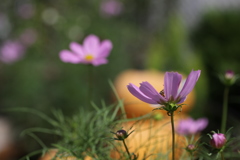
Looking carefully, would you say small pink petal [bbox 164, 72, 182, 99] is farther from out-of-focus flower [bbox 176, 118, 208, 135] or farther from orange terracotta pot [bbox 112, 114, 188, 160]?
out-of-focus flower [bbox 176, 118, 208, 135]

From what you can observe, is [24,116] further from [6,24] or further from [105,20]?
[6,24]

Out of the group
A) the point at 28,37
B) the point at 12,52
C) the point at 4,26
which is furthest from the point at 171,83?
the point at 4,26

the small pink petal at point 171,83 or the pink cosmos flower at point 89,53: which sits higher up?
the pink cosmos flower at point 89,53

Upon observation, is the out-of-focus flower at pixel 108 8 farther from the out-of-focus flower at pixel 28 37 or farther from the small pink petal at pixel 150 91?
the small pink petal at pixel 150 91

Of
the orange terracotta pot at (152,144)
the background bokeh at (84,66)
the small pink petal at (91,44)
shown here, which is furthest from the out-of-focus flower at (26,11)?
the orange terracotta pot at (152,144)

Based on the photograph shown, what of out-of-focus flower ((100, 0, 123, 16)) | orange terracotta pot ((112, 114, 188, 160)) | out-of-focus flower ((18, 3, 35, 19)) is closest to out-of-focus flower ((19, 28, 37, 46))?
out-of-focus flower ((18, 3, 35, 19))

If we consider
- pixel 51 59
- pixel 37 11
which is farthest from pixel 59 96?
pixel 37 11
